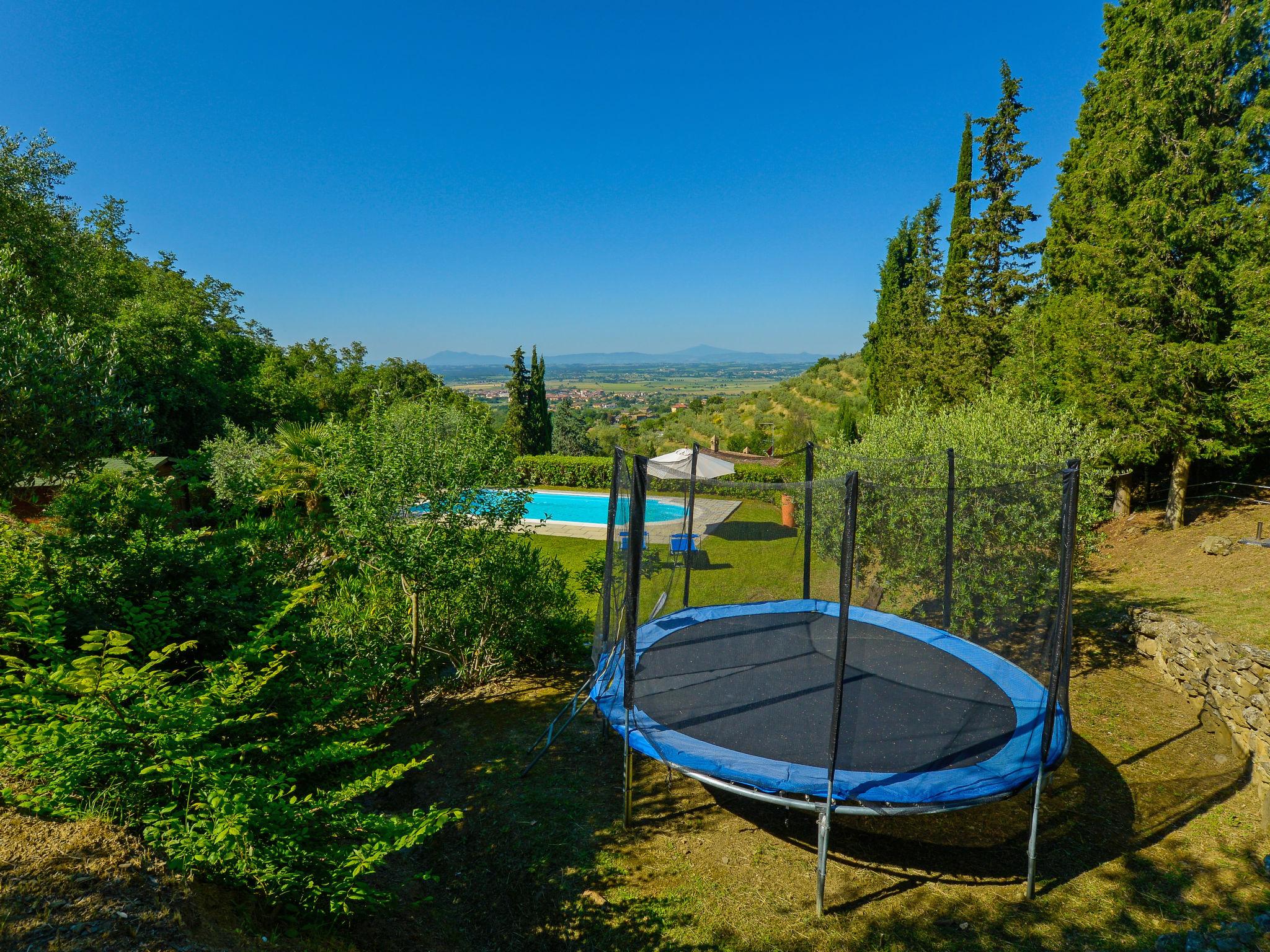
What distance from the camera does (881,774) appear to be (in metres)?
4.09

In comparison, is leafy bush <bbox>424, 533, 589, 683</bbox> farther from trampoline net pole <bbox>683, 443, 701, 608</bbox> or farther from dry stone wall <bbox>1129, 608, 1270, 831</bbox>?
dry stone wall <bbox>1129, 608, 1270, 831</bbox>

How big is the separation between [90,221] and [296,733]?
68.3 ft

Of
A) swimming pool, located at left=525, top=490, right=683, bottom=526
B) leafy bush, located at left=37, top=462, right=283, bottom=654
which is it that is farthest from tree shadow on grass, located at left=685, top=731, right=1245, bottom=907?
swimming pool, located at left=525, top=490, right=683, bottom=526

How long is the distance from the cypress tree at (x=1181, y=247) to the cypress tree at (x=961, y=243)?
3.42 meters

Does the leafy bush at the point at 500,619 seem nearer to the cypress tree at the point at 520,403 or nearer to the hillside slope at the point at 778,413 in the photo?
the hillside slope at the point at 778,413

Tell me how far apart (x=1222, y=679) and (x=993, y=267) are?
36.3 feet

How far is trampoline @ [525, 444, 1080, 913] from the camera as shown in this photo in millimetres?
3984

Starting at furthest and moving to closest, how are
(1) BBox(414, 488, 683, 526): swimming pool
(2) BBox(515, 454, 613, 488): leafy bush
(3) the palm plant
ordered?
(2) BBox(515, 454, 613, 488): leafy bush, (1) BBox(414, 488, 683, 526): swimming pool, (3) the palm plant

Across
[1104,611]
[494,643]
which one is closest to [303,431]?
[494,643]

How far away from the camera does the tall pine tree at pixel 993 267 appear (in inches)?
528

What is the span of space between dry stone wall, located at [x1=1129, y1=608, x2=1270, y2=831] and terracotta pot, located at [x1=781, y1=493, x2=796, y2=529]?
3.99 metres

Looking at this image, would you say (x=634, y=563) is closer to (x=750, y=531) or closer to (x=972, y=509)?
(x=750, y=531)

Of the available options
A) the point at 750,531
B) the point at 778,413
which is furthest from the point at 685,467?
the point at 778,413

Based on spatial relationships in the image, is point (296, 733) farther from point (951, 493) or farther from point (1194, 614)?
point (1194, 614)
